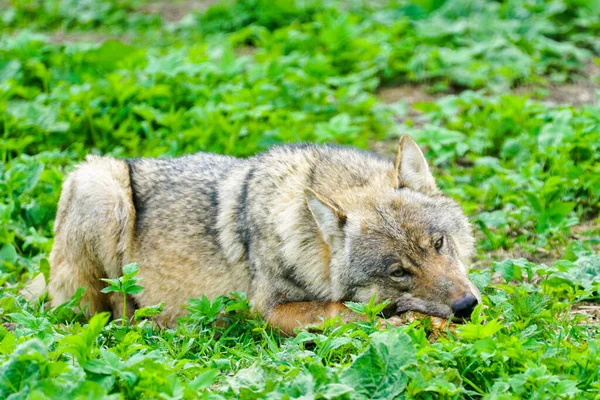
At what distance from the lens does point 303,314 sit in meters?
5.77

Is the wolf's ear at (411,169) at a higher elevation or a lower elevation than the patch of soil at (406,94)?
higher

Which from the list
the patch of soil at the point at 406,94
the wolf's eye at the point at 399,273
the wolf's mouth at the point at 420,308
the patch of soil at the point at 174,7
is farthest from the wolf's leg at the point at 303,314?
the patch of soil at the point at 174,7

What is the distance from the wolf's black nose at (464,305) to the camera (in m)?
5.14

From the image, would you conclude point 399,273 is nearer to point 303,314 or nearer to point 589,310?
point 303,314

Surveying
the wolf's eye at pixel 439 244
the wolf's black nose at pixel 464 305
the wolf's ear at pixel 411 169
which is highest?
the wolf's ear at pixel 411 169

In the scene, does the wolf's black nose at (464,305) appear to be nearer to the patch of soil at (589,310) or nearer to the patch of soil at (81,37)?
the patch of soil at (589,310)

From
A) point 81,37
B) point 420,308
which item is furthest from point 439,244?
point 81,37

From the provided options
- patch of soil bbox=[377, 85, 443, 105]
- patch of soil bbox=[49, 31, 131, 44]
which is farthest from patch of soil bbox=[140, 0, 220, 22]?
patch of soil bbox=[377, 85, 443, 105]

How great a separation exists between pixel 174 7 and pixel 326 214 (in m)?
8.60

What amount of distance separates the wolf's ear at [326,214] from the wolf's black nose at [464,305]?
915 mm

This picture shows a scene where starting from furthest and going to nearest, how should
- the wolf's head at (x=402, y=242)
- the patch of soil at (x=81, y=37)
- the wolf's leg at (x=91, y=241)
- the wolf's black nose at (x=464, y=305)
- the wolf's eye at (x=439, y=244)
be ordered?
the patch of soil at (x=81, y=37), the wolf's leg at (x=91, y=241), the wolf's eye at (x=439, y=244), the wolf's head at (x=402, y=242), the wolf's black nose at (x=464, y=305)

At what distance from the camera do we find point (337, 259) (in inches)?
224

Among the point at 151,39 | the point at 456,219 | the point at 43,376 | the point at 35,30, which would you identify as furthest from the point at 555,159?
the point at 35,30

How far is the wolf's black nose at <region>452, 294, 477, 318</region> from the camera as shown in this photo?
514 centimetres
